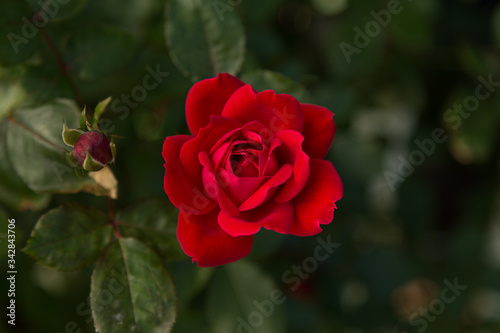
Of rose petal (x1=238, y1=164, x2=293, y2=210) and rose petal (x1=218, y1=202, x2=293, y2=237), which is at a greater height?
rose petal (x1=238, y1=164, x2=293, y2=210)

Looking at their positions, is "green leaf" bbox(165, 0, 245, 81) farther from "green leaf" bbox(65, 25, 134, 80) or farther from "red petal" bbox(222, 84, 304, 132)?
"red petal" bbox(222, 84, 304, 132)

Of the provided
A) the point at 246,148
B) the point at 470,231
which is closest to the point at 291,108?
the point at 246,148

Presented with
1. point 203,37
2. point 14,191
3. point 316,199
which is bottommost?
point 14,191

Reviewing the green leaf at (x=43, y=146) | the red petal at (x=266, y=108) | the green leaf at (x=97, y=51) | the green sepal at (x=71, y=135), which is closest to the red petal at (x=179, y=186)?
the red petal at (x=266, y=108)

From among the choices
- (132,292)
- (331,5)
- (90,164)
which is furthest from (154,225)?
(331,5)

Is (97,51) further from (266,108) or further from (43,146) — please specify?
(266,108)

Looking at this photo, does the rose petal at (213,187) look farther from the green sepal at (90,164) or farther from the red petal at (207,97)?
the green sepal at (90,164)

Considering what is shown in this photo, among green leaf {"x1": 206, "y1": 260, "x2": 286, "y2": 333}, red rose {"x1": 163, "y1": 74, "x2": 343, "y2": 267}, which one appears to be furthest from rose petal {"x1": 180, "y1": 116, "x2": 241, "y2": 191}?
green leaf {"x1": 206, "y1": 260, "x2": 286, "y2": 333}
